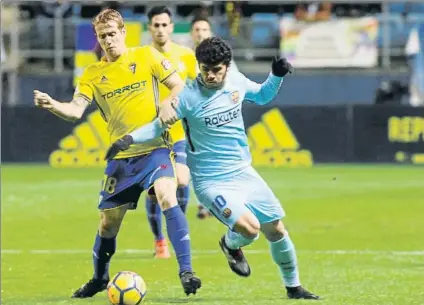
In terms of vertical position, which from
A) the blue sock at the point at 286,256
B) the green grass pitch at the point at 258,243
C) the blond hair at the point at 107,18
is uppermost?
the blond hair at the point at 107,18

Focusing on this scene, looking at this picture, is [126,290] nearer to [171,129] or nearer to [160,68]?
[160,68]

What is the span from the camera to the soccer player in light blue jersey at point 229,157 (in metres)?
8.23

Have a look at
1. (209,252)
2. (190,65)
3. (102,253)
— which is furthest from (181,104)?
(209,252)

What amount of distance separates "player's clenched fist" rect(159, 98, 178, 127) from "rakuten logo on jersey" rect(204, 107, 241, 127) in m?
0.24

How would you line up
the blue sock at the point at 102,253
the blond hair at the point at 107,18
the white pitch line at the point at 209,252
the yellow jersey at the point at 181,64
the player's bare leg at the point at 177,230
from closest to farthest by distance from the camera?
the player's bare leg at the point at 177,230 < the blond hair at the point at 107,18 < the blue sock at the point at 102,253 < the yellow jersey at the point at 181,64 < the white pitch line at the point at 209,252

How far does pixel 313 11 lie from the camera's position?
24.6 m

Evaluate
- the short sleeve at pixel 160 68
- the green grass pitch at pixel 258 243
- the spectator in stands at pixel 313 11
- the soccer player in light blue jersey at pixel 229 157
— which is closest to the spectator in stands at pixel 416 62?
the spectator in stands at pixel 313 11

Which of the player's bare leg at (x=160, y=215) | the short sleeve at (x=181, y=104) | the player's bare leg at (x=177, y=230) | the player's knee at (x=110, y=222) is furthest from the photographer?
the player's bare leg at (x=160, y=215)

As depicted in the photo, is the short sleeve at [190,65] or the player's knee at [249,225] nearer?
the player's knee at [249,225]

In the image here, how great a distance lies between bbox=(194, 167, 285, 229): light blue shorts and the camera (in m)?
8.26

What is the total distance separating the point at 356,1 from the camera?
2467cm

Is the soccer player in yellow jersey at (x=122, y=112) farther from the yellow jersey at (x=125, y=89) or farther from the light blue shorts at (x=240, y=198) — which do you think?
the light blue shorts at (x=240, y=198)

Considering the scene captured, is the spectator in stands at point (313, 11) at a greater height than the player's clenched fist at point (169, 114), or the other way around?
the spectator in stands at point (313, 11)

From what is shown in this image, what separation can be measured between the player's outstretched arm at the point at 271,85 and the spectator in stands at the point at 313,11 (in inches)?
634
